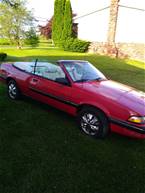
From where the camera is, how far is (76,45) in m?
24.5

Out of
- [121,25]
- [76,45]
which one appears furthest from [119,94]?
[76,45]

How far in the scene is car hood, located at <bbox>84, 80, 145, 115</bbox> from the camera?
14.2 feet

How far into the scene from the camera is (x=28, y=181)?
10.4 feet

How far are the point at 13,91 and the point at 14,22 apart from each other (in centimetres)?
2281

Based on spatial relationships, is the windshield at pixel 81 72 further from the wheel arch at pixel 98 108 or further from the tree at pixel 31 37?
the tree at pixel 31 37

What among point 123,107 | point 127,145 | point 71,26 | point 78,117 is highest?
point 71,26

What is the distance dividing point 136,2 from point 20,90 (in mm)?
20560

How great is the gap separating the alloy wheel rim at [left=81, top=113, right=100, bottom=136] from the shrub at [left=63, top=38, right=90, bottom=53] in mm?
20235

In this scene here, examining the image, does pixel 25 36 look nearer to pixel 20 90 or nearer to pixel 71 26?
pixel 71 26

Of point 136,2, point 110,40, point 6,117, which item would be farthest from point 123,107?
point 136,2

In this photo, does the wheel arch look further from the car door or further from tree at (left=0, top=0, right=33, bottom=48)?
tree at (left=0, top=0, right=33, bottom=48)

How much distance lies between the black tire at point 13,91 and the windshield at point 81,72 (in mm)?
1714

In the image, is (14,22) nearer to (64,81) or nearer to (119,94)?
(64,81)

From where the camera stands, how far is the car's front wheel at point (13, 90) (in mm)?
6207
